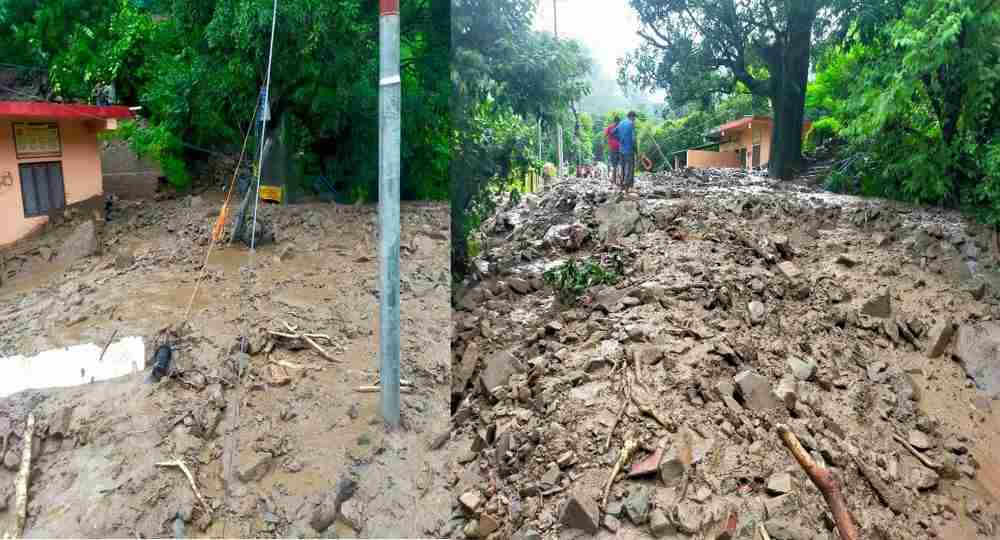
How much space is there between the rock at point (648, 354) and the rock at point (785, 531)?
79.2 inches

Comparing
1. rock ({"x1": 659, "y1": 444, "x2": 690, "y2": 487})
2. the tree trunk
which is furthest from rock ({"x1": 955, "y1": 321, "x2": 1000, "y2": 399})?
the tree trunk

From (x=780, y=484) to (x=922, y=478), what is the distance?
1.93m

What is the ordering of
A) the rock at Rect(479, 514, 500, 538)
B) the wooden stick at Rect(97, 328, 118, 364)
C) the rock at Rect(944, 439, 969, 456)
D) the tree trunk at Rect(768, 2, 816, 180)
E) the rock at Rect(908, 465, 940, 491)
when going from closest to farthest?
the rock at Rect(479, 514, 500, 538) < the rock at Rect(908, 465, 940, 491) < the rock at Rect(944, 439, 969, 456) < the wooden stick at Rect(97, 328, 118, 364) < the tree trunk at Rect(768, 2, 816, 180)

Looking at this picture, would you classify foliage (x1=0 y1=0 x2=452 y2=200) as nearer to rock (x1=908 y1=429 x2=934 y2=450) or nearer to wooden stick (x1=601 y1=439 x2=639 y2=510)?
wooden stick (x1=601 y1=439 x2=639 y2=510)

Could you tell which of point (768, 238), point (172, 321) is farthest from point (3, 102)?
point (768, 238)

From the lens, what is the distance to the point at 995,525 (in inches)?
256

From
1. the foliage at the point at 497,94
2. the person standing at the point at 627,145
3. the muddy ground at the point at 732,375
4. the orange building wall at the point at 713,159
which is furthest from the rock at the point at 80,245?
the orange building wall at the point at 713,159

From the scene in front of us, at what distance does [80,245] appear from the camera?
11641 mm

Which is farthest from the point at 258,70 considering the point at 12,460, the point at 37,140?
the point at 12,460

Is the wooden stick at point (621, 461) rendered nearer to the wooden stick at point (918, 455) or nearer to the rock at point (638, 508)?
the rock at point (638, 508)

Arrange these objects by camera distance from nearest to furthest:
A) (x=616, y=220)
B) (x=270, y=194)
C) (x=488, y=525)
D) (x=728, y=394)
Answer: (x=488, y=525) → (x=728, y=394) → (x=616, y=220) → (x=270, y=194)

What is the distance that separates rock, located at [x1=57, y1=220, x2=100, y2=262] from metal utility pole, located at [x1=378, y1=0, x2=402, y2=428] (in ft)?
23.7

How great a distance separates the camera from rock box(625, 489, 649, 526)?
5.57 meters

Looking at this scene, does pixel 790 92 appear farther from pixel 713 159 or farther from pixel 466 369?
pixel 713 159
